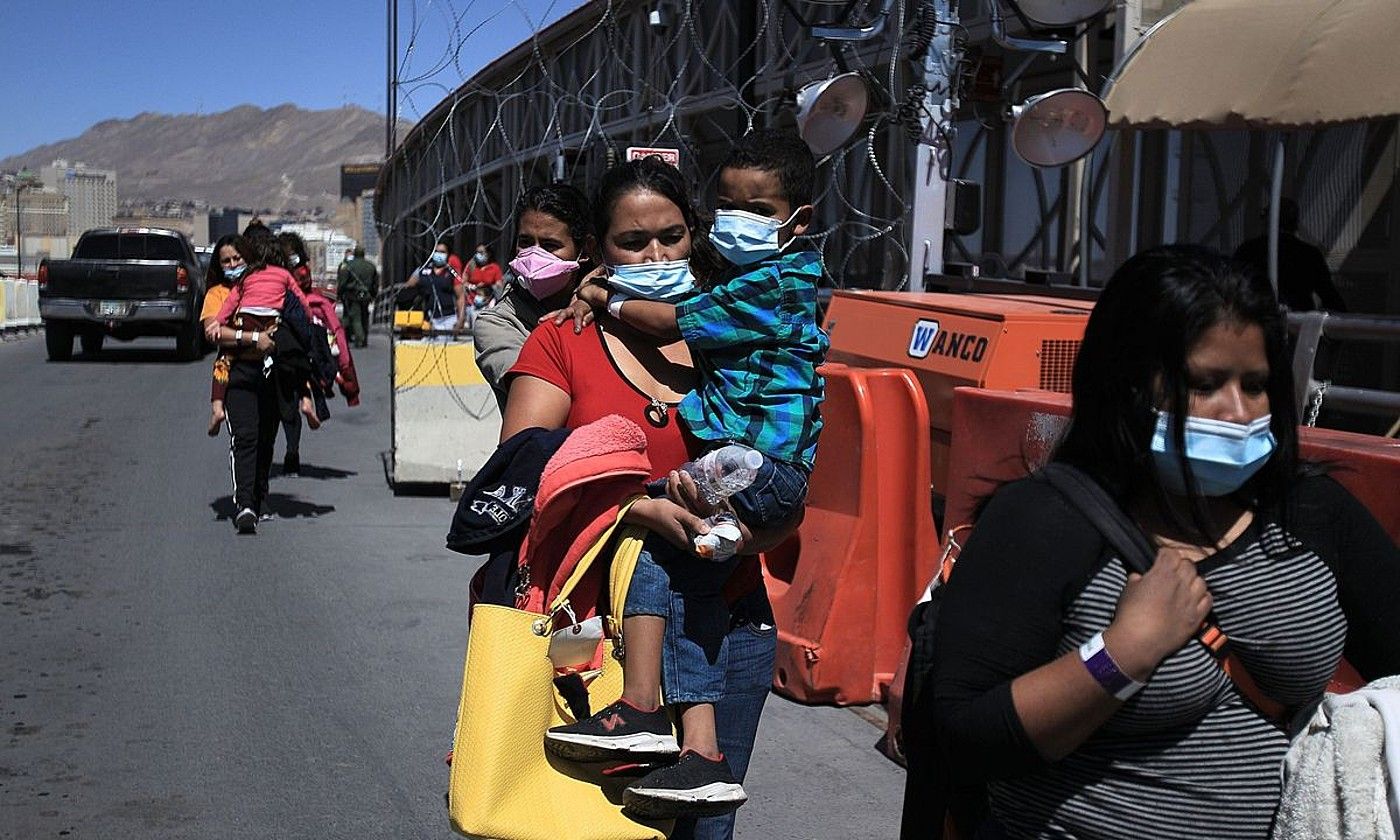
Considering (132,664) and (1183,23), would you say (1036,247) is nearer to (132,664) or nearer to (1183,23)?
(1183,23)

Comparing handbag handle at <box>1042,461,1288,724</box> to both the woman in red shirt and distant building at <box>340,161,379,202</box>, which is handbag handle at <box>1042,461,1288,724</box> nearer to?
the woman in red shirt

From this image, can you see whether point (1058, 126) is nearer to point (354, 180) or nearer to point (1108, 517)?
point (1108, 517)

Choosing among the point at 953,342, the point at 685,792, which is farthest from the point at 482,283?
the point at 685,792

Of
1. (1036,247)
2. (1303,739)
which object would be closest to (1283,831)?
(1303,739)

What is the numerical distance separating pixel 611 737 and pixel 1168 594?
1097mm

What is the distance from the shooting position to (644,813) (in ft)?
8.81

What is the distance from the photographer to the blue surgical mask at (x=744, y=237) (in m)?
3.01

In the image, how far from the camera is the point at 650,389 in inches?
116

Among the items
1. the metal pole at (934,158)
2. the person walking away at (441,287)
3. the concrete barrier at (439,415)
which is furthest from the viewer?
the person walking away at (441,287)

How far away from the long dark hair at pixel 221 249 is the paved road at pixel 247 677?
5.29 ft

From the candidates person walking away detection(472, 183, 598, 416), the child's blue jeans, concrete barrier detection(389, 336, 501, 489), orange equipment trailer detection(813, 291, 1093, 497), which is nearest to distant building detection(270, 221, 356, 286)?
concrete barrier detection(389, 336, 501, 489)

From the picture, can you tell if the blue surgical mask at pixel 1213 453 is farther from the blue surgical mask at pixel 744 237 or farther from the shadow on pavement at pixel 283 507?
the shadow on pavement at pixel 283 507

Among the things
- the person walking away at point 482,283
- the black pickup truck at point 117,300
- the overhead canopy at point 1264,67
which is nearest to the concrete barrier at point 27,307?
the black pickup truck at point 117,300

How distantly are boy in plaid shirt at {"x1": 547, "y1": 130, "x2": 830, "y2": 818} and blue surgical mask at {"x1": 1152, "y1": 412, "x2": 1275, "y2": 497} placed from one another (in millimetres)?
887
